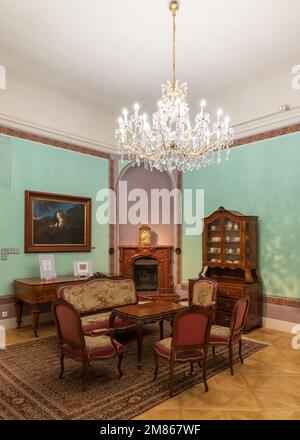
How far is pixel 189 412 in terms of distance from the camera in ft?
10.4

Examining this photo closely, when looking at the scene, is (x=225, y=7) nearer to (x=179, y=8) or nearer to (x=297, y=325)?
(x=179, y=8)

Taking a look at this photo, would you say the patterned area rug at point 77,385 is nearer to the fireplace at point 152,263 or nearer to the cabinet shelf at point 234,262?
the cabinet shelf at point 234,262

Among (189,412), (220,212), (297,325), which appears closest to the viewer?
(189,412)

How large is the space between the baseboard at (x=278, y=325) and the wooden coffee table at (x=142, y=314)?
2.31 metres

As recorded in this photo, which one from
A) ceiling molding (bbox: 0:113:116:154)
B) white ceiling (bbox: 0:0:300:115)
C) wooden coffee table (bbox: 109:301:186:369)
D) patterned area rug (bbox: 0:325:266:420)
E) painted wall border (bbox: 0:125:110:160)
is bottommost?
patterned area rug (bbox: 0:325:266:420)

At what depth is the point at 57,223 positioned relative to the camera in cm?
680

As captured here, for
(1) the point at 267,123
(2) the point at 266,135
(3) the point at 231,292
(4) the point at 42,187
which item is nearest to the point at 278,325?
(3) the point at 231,292

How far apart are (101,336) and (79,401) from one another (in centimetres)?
94

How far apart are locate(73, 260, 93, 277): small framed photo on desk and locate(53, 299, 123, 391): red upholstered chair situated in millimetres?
2689

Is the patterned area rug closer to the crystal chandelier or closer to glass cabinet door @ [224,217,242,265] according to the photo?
glass cabinet door @ [224,217,242,265]

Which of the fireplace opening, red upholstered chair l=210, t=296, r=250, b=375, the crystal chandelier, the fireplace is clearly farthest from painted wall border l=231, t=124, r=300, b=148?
the fireplace opening

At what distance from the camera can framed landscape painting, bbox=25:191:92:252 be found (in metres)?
6.37
